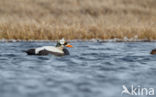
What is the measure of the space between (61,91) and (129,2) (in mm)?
25486

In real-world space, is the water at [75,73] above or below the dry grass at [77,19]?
below

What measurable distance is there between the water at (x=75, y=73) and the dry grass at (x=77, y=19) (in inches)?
170

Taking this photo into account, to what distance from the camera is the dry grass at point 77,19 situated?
19188 millimetres

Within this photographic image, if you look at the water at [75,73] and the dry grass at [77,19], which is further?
the dry grass at [77,19]

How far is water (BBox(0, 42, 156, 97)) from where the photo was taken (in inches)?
311

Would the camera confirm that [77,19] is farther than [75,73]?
Yes

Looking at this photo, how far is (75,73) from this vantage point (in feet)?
32.8

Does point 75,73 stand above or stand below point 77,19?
below

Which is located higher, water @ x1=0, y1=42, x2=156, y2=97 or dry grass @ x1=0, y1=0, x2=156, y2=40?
dry grass @ x1=0, y1=0, x2=156, y2=40

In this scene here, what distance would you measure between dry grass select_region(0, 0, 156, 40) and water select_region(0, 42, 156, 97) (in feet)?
14.2

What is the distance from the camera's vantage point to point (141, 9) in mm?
30172

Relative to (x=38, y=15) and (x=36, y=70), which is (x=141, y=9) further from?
(x=36, y=70)

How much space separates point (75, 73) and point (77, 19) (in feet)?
51.5

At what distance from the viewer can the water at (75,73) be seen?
26.0 ft
